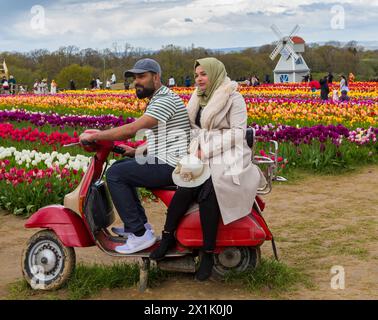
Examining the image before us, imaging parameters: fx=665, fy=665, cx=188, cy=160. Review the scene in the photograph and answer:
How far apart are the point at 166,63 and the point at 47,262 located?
49.6 metres

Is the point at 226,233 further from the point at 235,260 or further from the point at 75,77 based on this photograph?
the point at 75,77

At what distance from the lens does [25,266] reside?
4742 millimetres

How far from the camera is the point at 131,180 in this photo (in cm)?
453

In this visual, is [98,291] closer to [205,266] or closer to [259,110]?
[205,266]

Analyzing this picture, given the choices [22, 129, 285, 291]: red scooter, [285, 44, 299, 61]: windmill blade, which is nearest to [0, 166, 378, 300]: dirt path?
[22, 129, 285, 291]: red scooter

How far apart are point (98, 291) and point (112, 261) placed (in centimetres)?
94

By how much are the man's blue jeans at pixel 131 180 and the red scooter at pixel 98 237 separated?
5.5 inches

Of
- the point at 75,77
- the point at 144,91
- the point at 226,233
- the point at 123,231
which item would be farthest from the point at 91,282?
the point at 75,77

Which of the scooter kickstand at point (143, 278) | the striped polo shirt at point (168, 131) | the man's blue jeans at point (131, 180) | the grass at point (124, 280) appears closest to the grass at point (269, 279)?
the grass at point (124, 280)

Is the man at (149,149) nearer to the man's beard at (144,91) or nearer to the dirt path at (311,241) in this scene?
the man's beard at (144,91)

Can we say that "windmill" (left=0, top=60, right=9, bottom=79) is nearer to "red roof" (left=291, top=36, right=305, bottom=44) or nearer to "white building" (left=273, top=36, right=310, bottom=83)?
"white building" (left=273, top=36, right=310, bottom=83)

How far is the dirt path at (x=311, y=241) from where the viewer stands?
4.60 meters

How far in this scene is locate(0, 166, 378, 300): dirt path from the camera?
15.1 feet
